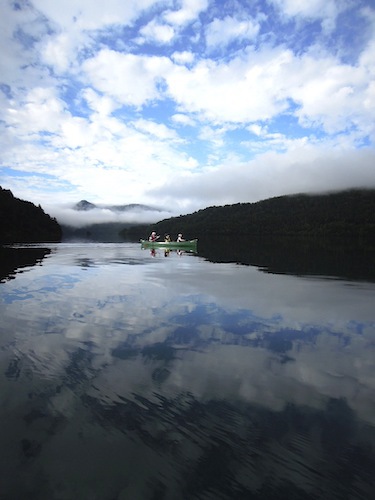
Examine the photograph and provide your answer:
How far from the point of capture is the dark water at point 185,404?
6090 millimetres

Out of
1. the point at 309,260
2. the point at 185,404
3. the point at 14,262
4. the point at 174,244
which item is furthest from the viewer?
the point at 174,244

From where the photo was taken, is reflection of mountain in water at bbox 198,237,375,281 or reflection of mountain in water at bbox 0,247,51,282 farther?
reflection of mountain in water at bbox 198,237,375,281

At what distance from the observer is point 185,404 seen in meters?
8.65

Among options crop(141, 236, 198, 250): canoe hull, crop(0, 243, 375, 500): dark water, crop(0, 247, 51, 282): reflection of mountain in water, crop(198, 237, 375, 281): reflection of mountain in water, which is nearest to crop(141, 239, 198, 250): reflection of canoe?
crop(141, 236, 198, 250): canoe hull

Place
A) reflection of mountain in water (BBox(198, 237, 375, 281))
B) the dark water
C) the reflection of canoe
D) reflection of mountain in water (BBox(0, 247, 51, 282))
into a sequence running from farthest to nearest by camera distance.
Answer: the reflection of canoe < reflection of mountain in water (BBox(198, 237, 375, 281)) < reflection of mountain in water (BBox(0, 247, 51, 282)) < the dark water

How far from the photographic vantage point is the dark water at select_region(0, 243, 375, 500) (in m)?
6.09

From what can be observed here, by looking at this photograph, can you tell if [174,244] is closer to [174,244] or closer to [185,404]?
[174,244]

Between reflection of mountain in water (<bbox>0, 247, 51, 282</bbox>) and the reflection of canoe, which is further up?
the reflection of canoe

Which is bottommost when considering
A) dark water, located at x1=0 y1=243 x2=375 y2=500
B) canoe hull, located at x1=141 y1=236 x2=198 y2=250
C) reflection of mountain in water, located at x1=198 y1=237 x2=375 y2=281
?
dark water, located at x1=0 y1=243 x2=375 y2=500

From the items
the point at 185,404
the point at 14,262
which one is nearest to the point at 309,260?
the point at 14,262

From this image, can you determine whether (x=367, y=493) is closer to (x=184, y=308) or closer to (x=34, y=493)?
(x=34, y=493)

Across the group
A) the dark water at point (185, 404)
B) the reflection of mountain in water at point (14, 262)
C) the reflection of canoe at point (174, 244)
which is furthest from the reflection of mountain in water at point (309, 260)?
the reflection of mountain in water at point (14, 262)

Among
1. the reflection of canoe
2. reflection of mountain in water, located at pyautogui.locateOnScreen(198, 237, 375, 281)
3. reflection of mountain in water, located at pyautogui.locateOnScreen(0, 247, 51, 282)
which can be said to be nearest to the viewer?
reflection of mountain in water, located at pyautogui.locateOnScreen(0, 247, 51, 282)

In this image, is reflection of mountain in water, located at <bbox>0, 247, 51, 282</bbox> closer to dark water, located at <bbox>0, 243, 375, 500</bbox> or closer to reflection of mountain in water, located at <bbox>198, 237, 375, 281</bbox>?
dark water, located at <bbox>0, 243, 375, 500</bbox>
